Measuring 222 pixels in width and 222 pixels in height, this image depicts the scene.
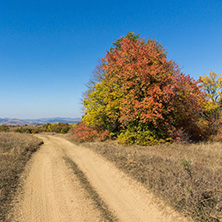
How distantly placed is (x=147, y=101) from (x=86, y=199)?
992 centimetres

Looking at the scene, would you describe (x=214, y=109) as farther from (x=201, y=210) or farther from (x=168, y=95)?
(x=201, y=210)

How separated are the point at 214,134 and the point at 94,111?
14506 millimetres

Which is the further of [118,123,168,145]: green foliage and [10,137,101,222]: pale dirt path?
[118,123,168,145]: green foliage

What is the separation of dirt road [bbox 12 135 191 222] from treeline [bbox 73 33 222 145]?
709 centimetres

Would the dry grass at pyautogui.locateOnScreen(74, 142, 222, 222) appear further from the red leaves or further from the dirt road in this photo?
the red leaves

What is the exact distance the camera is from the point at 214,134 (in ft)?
60.6

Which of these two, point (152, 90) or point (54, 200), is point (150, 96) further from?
point (54, 200)

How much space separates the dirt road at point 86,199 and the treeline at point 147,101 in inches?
279

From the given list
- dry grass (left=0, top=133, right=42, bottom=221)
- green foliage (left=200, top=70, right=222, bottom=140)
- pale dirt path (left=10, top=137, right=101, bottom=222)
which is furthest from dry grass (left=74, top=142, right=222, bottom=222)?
green foliage (left=200, top=70, right=222, bottom=140)

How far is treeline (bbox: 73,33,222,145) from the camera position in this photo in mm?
14109

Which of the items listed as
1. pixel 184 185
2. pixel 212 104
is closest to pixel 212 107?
pixel 212 104

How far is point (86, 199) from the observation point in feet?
18.8

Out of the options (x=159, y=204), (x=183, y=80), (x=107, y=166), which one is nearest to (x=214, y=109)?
(x=183, y=80)

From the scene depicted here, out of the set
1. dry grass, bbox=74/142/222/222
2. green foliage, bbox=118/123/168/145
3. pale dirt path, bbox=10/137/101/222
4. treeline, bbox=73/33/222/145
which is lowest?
pale dirt path, bbox=10/137/101/222
